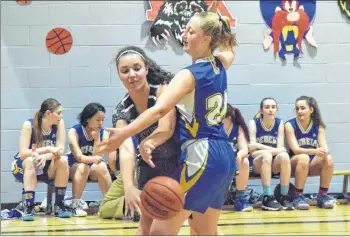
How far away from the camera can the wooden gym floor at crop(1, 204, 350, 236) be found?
4527 mm

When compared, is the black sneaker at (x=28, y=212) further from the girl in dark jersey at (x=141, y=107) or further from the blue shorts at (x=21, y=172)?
the girl in dark jersey at (x=141, y=107)

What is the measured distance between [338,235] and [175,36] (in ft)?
10.2

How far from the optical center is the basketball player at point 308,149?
6.02m

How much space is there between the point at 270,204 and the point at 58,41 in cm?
281

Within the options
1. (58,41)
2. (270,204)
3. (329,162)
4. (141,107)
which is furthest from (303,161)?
(141,107)

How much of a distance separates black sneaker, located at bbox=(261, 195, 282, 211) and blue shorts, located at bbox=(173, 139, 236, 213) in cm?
317

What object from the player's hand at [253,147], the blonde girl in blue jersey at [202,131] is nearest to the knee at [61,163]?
the player's hand at [253,147]

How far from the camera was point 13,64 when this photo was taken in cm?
644

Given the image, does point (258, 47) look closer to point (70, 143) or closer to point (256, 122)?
point (256, 122)

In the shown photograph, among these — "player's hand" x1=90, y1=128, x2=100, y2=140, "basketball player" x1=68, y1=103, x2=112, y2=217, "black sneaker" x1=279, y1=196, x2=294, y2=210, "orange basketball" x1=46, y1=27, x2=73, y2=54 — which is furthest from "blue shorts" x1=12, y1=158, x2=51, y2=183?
"black sneaker" x1=279, y1=196, x2=294, y2=210

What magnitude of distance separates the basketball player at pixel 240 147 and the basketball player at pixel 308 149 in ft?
1.67

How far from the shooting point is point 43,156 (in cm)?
559

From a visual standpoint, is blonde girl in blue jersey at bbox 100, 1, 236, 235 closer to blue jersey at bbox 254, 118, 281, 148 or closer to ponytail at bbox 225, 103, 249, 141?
ponytail at bbox 225, 103, 249, 141

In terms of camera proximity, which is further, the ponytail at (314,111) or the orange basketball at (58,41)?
the orange basketball at (58,41)
